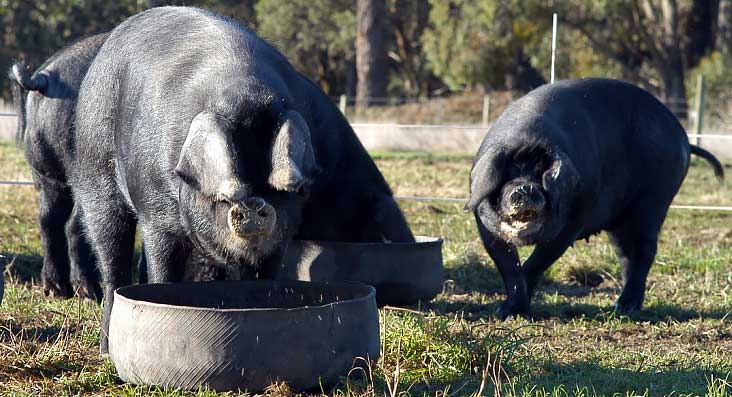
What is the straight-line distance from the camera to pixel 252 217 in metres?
3.79

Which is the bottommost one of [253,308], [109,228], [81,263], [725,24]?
[725,24]

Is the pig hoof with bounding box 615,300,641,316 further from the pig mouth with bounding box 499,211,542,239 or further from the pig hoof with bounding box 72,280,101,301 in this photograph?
the pig hoof with bounding box 72,280,101,301

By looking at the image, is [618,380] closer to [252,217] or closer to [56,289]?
[252,217]

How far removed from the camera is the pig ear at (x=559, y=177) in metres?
6.16

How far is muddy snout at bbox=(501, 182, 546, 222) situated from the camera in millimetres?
6059

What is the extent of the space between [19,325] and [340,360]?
85.8 inches

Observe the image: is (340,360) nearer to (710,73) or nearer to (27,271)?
(27,271)

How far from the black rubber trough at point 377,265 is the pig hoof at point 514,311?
494 mm

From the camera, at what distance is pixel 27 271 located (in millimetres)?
7457

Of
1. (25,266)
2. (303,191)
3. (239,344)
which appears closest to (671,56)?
(25,266)

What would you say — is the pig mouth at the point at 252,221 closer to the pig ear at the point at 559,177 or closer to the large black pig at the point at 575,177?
the large black pig at the point at 575,177

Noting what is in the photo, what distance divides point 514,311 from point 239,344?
9.14 feet

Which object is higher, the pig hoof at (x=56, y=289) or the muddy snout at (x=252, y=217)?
the muddy snout at (x=252, y=217)

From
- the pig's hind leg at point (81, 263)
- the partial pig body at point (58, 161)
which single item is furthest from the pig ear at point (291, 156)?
the pig's hind leg at point (81, 263)
